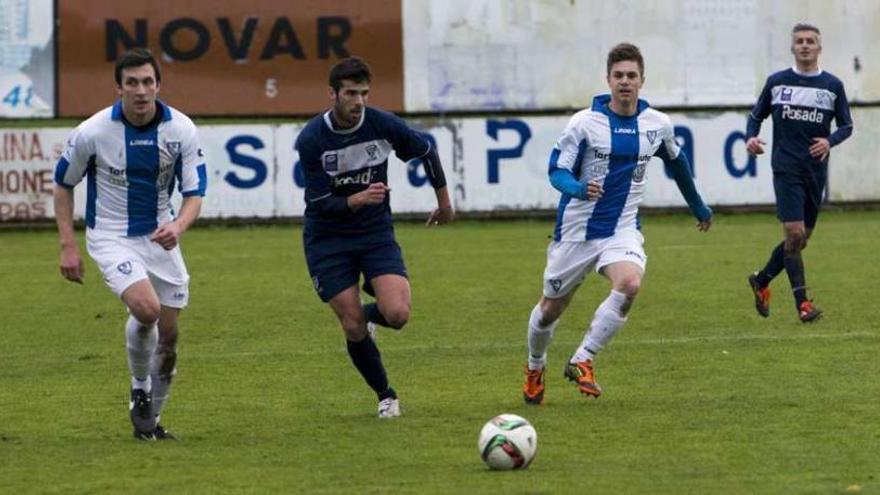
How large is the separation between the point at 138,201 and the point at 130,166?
207mm

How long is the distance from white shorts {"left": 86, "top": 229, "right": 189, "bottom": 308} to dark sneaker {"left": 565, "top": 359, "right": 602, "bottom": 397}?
2.36m

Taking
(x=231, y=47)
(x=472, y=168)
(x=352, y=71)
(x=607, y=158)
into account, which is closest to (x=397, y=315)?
(x=352, y=71)

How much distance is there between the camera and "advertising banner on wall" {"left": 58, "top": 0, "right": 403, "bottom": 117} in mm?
29594

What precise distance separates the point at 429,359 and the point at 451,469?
479cm

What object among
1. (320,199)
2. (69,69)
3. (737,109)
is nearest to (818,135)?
(320,199)

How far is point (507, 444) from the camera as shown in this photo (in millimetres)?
9125

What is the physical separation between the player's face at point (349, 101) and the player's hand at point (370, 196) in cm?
40

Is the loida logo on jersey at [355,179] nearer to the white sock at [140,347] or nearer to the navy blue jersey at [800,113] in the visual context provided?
the white sock at [140,347]

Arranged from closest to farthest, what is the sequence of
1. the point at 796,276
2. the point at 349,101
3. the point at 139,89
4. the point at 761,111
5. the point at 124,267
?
the point at 139,89 → the point at 124,267 → the point at 349,101 → the point at 796,276 → the point at 761,111

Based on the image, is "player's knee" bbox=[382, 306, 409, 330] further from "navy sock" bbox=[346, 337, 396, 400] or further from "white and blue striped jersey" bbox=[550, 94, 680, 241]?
"white and blue striped jersey" bbox=[550, 94, 680, 241]

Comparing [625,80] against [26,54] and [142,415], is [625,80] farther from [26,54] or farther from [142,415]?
[26,54]

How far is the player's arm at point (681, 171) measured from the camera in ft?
38.6

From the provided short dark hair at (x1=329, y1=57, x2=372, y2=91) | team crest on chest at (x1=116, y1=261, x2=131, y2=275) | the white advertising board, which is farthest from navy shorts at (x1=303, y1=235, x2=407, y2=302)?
the white advertising board

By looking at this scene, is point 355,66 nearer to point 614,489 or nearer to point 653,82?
point 614,489
